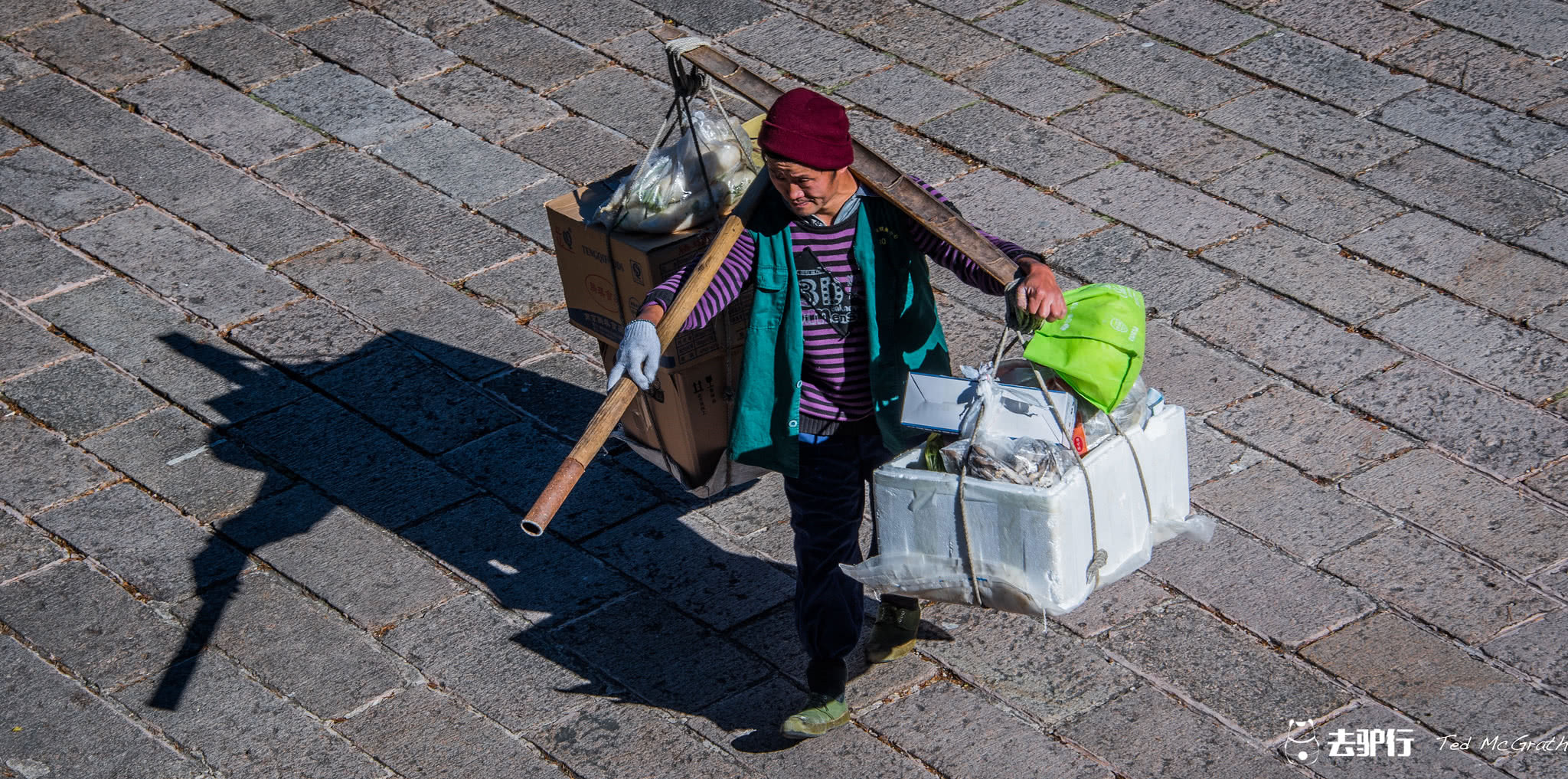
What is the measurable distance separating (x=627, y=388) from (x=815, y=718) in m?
1.18

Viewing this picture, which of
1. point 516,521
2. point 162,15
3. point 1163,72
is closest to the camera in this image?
point 516,521

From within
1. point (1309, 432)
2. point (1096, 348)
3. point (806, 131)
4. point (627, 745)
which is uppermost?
point (806, 131)

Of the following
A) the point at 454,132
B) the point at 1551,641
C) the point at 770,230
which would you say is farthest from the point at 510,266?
the point at 1551,641

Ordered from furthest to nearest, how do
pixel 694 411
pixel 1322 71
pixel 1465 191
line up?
pixel 1322 71 → pixel 1465 191 → pixel 694 411

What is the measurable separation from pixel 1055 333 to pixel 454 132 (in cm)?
428

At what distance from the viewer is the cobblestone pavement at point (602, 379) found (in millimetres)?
4422

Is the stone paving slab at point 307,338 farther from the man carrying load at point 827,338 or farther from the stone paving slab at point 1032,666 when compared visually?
the stone paving slab at point 1032,666

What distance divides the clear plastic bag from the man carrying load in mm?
483

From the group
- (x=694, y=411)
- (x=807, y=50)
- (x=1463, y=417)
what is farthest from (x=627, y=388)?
(x=807, y=50)

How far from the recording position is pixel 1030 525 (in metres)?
3.52

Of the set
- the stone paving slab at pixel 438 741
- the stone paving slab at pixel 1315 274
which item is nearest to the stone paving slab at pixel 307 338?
the stone paving slab at pixel 438 741

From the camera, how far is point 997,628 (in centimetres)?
472

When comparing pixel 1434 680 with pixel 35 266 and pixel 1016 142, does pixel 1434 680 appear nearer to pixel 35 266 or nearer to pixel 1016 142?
pixel 1016 142

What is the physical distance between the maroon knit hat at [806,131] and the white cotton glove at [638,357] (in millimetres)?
529
